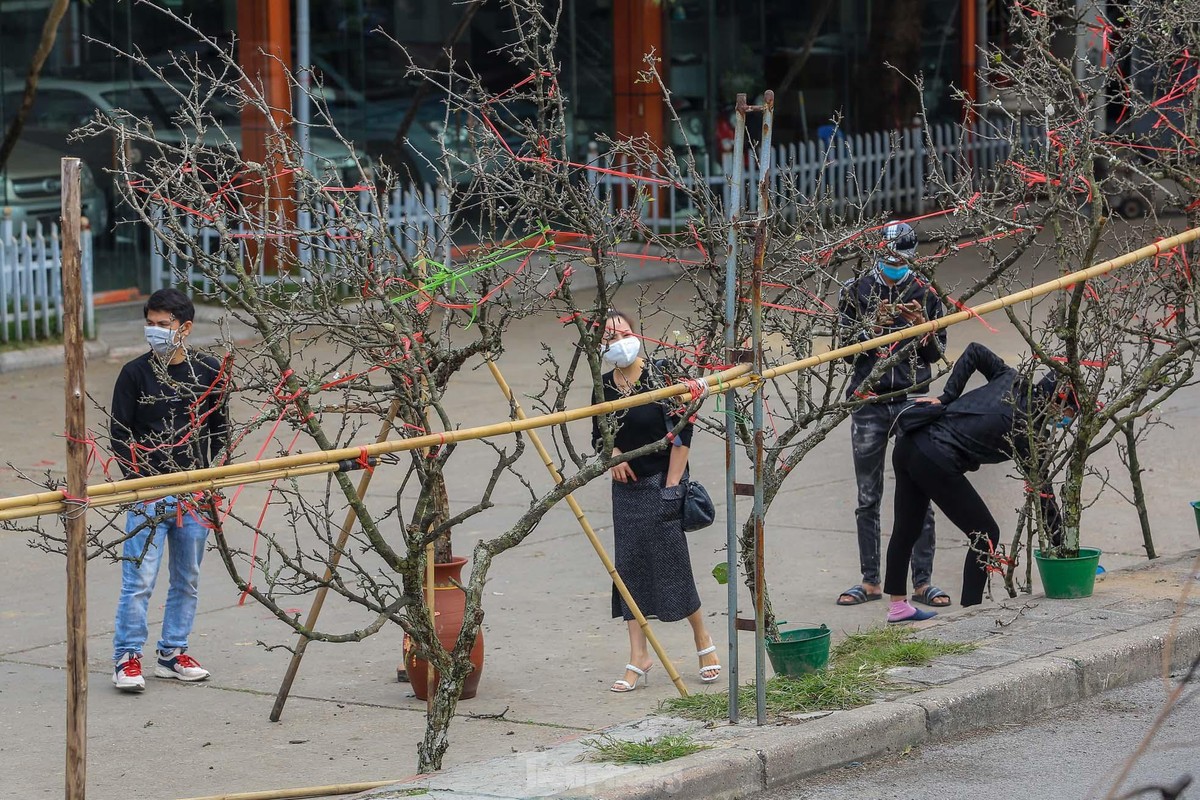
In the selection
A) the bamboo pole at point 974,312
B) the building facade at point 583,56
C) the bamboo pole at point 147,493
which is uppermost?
A: the building facade at point 583,56

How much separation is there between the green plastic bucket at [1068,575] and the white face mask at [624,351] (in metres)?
1.93

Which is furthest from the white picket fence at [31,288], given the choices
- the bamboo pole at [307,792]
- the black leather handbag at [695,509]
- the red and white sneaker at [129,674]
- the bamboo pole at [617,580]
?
the bamboo pole at [307,792]

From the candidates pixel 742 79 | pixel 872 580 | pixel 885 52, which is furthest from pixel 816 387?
pixel 885 52

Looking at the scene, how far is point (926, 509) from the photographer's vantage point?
730 centimetres

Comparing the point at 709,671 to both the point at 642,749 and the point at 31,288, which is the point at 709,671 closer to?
the point at 642,749

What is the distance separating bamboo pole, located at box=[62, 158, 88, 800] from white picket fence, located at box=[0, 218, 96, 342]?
9388mm

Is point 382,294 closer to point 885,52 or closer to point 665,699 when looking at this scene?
point 665,699

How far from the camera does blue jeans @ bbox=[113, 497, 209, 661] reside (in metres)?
6.50

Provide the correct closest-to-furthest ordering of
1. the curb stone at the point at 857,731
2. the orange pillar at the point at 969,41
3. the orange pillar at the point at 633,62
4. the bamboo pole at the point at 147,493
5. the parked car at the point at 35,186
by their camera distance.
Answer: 1. the bamboo pole at the point at 147,493
2. the curb stone at the point at 857,731
3. the parked car at the point at 35,186
4. the orange pillar at the point at 633,62
5. the orange pillar at the point at 969,41

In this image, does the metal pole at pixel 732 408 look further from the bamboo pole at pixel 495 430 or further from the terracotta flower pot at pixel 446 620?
the terracotta flower pot at pixel 446 620

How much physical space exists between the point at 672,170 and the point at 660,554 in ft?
5.42

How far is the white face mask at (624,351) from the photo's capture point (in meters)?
6.34

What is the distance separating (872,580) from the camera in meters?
7.56

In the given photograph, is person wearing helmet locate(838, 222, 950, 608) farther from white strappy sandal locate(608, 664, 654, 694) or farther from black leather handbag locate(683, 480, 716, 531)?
white strappy sandal locate(608, 664, 654, 694)
